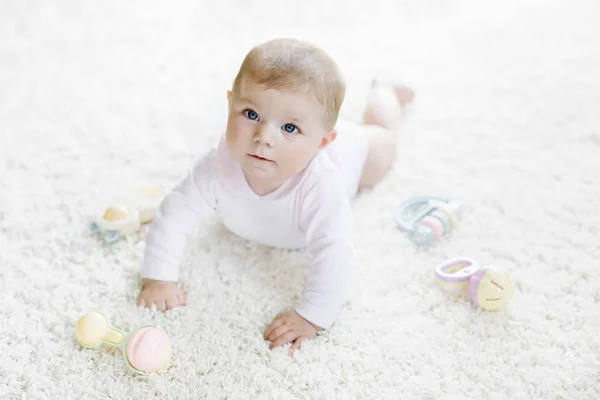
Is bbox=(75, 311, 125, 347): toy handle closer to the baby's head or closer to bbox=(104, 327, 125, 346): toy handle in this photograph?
bbox=(104, 327, 125, 346): toy handle

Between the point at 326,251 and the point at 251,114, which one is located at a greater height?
the point at 251,114

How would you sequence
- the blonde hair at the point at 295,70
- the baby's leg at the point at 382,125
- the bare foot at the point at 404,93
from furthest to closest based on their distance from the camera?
the bare foot at the point at 404,93 → the baby's leg at the point at 382,125 → the blonde hair at the point at 295,70

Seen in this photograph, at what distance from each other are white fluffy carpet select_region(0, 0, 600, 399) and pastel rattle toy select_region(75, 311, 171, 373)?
0.02 meters

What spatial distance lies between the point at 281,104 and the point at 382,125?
0.59 m

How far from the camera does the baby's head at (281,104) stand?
0.96 m

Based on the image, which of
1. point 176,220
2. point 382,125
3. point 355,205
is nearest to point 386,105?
point 382,125

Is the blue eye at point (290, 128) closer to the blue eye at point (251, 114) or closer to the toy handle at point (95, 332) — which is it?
the blue eye at point (251, 114)

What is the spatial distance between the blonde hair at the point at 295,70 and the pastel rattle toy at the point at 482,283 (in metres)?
0.39

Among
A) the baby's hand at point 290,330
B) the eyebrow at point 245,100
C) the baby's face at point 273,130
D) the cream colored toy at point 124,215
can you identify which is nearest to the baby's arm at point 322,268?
the baby's hand at point 290,330

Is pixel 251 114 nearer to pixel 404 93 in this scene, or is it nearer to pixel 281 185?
pixel 281 185

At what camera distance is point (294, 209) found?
1161 millimetres

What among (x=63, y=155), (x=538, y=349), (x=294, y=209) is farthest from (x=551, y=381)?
(x=63, y=155)

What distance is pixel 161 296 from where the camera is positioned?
1.13 meters

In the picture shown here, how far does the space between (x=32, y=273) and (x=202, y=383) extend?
0.39m
